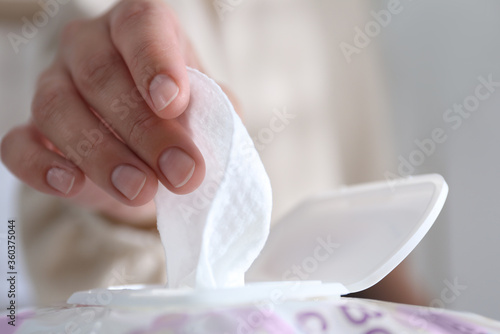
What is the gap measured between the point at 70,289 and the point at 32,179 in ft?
0.89

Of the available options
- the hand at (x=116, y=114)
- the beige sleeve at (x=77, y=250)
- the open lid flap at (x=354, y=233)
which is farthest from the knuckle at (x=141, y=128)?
the beige sleeve at (x=77, y=250)

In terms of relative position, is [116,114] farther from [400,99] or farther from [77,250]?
[400,99]

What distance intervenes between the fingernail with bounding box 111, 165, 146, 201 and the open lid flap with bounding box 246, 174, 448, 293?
0.10 metres

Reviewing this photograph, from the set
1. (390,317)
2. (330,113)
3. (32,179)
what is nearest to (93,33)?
(32,179)

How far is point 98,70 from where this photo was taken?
306mm

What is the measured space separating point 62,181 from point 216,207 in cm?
12

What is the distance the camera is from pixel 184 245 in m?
0.22

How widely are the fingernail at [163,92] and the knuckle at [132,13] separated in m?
0.09

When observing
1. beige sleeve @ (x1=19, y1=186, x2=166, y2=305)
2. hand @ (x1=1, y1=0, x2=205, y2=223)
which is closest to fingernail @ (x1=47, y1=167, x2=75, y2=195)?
hand @ (x1=1, y1=0, x2=205, y2=223)

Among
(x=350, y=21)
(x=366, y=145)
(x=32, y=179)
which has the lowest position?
(x=366, y=145)

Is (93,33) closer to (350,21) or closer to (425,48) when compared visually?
(425,48)

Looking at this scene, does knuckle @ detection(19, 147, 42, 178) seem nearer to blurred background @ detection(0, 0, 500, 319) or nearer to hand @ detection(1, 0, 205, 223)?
hand @ detection(1, 0, 205, 223)

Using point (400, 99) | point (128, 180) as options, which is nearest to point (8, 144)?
point (128, 180)

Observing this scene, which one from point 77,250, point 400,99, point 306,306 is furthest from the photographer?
point 400,99
